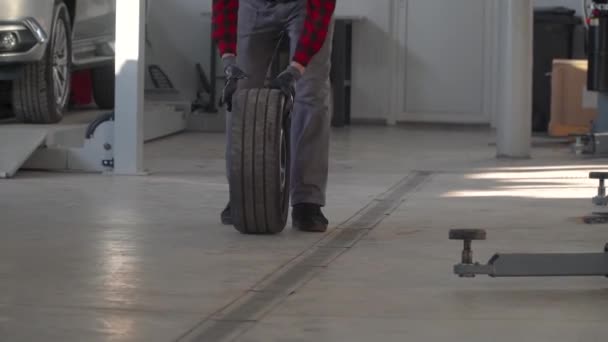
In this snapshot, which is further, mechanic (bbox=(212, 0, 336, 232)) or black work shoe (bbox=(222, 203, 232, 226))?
black work shoe (bbox=(222, 203, 232, 226))

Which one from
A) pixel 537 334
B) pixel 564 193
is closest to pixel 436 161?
pixel 564 193

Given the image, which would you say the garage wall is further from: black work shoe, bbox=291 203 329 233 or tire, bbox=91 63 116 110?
black work shoe, bbox=291 203 329 233

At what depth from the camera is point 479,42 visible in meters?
13.5

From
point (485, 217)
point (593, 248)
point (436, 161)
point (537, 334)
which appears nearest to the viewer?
point (537, 334)

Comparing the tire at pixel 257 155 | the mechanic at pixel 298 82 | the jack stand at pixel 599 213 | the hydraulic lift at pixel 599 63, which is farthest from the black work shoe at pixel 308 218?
the hydraulic lift at pixel 599 63

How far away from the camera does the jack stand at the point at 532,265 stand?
3.94 meters

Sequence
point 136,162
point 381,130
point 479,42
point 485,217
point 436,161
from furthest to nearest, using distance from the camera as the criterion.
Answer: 1. point 479,42
2. point 381,130
3. point 436,161
4. point 136,162
5. point 485,217

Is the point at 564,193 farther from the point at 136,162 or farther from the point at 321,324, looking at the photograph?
the point at 321,324

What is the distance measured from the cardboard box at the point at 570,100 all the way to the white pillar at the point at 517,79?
1.90 metres

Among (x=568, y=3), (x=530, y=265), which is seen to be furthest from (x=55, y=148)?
(x=568, y=3)

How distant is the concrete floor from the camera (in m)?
3.49

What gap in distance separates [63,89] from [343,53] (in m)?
4.29

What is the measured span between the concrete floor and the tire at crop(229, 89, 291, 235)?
5.0 inches

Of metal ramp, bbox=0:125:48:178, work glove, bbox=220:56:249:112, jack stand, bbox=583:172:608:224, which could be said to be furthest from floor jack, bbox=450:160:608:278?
metal ramp, bbox=0:125:48:178
